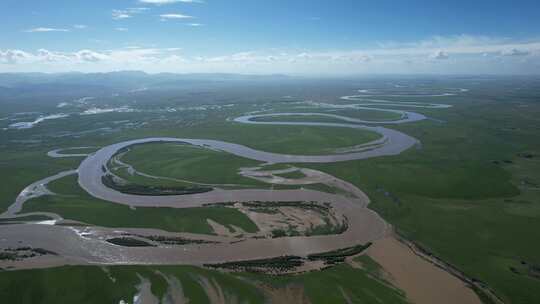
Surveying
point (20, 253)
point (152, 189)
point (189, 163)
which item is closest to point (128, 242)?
point (20, 253)

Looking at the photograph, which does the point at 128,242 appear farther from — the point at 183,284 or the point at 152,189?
the point at 152,189

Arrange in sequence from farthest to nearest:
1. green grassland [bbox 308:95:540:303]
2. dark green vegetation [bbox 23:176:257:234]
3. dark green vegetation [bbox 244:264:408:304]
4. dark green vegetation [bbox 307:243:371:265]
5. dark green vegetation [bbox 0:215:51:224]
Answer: dark green vegetation [bbox 0:215:51:224] < dark green vegetation [bbox 23:176:257:234] < dark green vegetation [bbox 307:243:371:265] < green grassland [bbox 308:95:540:303] < dark green vegetation [bbox 244:264:408:304]

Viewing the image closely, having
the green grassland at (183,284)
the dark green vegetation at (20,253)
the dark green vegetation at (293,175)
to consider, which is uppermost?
the dark green vegetation at (293,175)

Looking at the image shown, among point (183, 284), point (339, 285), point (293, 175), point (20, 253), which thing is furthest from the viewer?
point (293, 175)

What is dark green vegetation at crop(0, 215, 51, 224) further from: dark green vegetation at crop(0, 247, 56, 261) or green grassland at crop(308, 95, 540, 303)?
green grassland at crop(308, 95, 540, 303)

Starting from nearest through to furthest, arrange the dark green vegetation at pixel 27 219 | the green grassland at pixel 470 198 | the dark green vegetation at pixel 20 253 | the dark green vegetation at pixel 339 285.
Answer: the dark green vegetation at pixel 339 285
the green grassland at pixel 470 198
the dark green vegetation at pixel 20 253
the dark green vegetation at pixel 27 219

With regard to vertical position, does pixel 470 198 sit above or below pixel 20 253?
above

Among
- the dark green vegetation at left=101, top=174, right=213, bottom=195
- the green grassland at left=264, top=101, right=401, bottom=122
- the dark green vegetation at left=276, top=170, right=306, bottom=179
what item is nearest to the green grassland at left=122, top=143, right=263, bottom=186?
the dark green vegetation at left=101, top=174, right=213, bottom=195

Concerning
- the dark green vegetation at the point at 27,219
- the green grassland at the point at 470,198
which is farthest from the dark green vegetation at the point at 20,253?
the green grassland at the point at 470,198

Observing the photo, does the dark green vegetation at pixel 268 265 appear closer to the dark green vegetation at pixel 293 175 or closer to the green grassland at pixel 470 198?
the green grassland at pixel 470 198
